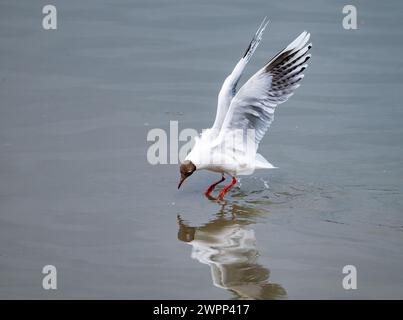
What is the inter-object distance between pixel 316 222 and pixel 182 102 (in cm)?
309

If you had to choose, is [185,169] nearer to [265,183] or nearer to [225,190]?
[225,190]

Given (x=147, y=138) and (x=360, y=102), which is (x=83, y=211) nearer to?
(x=147, y=138)

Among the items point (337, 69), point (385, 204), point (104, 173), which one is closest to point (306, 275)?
point (385, 204)

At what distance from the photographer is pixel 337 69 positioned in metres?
10.6

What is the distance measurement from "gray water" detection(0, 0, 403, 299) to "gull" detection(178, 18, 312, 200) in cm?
28

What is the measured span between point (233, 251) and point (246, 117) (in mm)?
1794

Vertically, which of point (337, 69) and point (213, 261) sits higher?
point (337, 69)

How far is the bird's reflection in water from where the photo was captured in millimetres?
5914

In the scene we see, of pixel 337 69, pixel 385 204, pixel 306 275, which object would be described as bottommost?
pixel 306 275

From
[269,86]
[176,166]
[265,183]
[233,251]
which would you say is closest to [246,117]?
[269,86]

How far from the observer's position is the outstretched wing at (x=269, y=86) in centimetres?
759

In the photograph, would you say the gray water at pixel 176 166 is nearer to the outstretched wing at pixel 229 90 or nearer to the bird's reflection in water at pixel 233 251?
the bird's reflection in water at pixel 233 251

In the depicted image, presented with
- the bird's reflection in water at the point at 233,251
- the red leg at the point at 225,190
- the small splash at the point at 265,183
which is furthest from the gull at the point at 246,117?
the bird's reflection in water at the point at 233,251

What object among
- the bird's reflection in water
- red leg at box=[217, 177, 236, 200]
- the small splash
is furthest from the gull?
the bird's reflection in water
